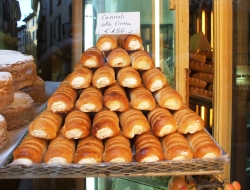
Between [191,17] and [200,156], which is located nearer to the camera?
[200,156]

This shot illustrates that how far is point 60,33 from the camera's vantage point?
161cm

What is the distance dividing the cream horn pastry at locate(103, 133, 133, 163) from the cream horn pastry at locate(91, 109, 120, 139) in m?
0.03

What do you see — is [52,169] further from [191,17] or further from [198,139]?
[191,17]

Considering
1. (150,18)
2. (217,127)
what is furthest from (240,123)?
(150,18)

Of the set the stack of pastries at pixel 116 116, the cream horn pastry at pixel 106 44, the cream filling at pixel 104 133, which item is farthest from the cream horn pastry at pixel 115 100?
the cream horn pastry at pixel 106 44

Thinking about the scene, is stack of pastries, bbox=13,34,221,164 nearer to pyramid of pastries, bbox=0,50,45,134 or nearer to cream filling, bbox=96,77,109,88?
cream filling, bbox=96,77,109,88

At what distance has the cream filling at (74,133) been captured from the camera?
1.24 m

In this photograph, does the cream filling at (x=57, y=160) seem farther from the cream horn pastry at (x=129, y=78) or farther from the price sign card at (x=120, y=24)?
the price sign card at (x=120, y=24)

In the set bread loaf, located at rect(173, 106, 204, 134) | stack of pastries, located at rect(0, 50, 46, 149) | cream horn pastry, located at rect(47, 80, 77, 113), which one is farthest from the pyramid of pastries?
bread loaf, located at rect(173, 106, 204, 134)

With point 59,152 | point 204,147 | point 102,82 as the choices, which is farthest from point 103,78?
point 204,147

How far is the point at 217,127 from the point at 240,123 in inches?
5.1

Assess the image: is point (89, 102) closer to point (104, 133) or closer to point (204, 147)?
point (104, 133)

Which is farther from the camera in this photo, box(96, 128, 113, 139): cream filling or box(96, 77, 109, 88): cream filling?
box(96, 77, 109, 88): cream filling

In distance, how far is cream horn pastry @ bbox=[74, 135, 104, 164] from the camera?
1.18 metres
